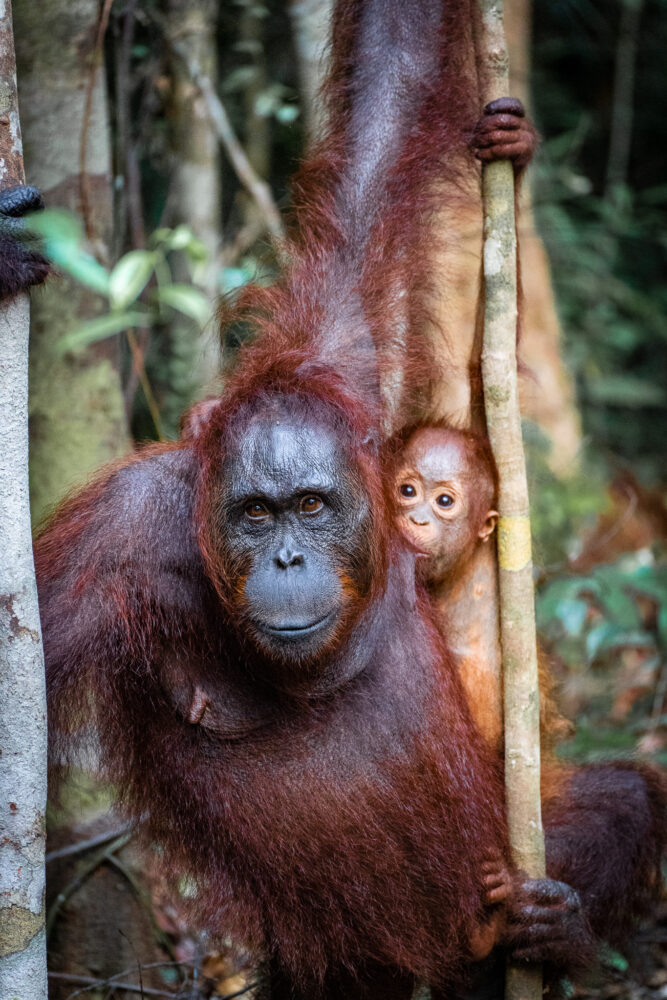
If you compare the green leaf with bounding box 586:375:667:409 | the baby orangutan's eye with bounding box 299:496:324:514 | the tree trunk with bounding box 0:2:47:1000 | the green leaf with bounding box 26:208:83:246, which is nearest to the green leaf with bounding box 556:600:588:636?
the baby orangutan's eye with bounding box 299:496:324:514

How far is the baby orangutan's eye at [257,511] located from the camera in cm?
257

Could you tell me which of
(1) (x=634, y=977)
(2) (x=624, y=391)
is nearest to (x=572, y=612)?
(1) (x=634, y=977)

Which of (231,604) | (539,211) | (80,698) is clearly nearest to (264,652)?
(231,604)

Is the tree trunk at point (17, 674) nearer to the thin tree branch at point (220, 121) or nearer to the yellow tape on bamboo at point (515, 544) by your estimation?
the yellow tape on bamboo at point (515, 544)

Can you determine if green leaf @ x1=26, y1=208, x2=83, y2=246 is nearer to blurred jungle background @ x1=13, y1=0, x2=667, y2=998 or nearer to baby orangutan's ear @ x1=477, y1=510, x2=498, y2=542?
blurred jungle background @ x1=13, y1=0, x2=667, y2=998

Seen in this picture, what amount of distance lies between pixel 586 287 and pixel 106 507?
6.11 metres

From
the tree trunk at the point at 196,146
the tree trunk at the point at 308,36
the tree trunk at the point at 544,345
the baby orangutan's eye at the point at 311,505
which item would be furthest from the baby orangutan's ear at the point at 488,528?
the tree trunk at the point at 544,345

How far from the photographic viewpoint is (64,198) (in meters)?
3.66

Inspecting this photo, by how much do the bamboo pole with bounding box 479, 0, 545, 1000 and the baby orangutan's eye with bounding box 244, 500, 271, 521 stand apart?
Result: 0.68 metres

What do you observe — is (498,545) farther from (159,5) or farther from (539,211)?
(539,211)

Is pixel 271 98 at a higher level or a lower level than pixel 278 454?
higher

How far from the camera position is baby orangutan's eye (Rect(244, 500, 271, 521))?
2568mm

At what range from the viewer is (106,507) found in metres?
2.77

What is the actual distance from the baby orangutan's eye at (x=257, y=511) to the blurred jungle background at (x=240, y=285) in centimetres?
64
